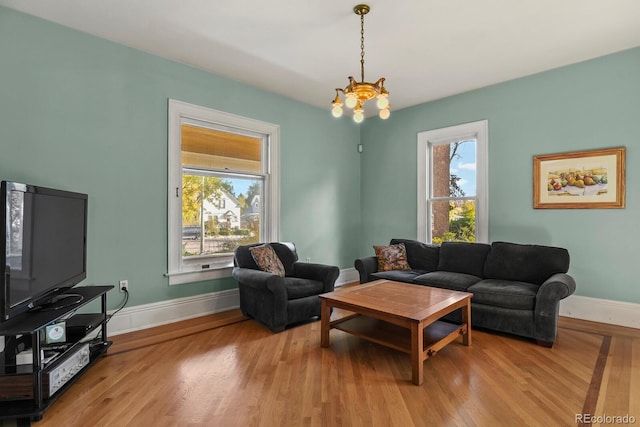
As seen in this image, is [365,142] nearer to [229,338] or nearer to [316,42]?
[316,42]

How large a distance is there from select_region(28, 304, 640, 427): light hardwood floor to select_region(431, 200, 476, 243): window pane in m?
1.77

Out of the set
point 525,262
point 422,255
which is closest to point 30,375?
point 422,255

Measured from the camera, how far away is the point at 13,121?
2.69 m

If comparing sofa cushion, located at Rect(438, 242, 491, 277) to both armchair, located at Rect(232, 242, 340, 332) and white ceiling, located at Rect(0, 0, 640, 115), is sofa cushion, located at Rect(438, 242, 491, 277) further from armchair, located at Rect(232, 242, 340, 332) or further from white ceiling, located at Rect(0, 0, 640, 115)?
white ceiling, located at Rect(0, 0, 640, 115)

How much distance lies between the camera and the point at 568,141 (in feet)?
12.3

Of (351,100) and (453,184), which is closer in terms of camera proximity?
(351,100)

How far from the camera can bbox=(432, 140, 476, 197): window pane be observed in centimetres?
461

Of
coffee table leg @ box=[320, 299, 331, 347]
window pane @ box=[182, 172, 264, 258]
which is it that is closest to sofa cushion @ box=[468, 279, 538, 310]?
coffee table leg @ box=[320, 299, 331, 347]

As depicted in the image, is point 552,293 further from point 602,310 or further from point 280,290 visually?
point 280,290

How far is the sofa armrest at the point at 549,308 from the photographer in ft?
9.37

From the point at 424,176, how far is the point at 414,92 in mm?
1226

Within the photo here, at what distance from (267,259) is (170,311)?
3.79ft

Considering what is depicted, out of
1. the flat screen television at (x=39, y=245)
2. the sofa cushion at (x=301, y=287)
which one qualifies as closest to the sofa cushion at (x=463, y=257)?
the sofa cushion at (x=301, y=287)

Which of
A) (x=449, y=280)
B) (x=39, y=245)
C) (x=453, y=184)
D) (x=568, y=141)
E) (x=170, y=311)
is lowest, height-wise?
(x=170, y=311)
